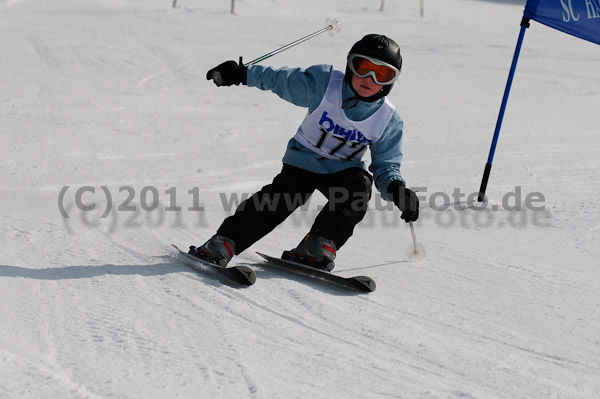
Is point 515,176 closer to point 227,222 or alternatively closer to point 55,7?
point 227,222

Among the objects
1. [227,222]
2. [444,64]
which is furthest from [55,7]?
[227,222]

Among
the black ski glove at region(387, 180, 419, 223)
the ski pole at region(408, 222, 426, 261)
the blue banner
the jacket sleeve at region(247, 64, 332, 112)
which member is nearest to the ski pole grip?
the jacket sleeve at region(247, 64, 332, 112)

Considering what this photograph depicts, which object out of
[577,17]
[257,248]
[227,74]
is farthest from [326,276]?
[577,17]

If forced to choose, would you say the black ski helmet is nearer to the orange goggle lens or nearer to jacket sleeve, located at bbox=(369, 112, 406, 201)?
the orange goggle lens

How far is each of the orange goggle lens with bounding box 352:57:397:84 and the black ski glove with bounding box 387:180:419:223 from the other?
0.55 meters

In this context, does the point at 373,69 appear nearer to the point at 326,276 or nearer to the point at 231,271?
the point at 326,276

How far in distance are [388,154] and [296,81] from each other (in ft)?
2.04

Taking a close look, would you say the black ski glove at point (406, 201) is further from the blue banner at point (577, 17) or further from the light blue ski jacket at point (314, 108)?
the blue banner at point (577, 17)

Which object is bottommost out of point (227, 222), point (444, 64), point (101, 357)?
point (101, 357)

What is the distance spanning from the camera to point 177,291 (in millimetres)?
3725

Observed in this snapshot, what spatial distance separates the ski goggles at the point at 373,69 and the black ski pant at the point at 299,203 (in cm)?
51

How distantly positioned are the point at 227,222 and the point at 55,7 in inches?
472

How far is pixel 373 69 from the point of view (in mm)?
4000

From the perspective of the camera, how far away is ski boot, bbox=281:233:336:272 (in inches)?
163
